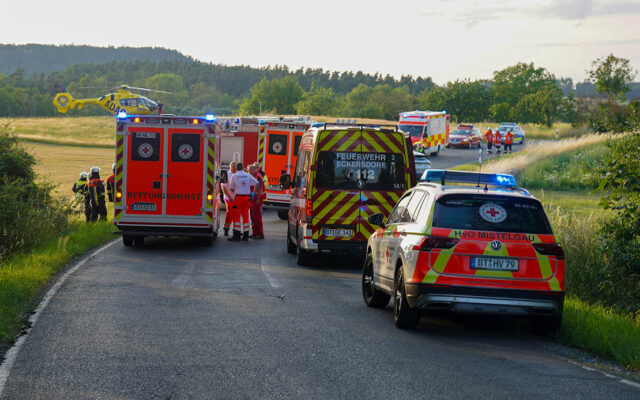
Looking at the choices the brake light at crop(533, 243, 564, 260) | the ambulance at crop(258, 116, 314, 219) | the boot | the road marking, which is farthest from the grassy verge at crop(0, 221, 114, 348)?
the ambulance at crop(258, 116, 314, 219)

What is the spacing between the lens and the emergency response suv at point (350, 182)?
15711mm

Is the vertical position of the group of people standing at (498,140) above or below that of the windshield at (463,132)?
below

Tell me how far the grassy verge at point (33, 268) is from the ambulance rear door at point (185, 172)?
2163mm

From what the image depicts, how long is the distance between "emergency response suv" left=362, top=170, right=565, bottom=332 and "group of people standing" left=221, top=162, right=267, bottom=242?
11081 millimetres

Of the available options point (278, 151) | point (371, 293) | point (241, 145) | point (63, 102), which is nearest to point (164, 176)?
point (371, 293)

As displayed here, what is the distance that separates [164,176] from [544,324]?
1107cm

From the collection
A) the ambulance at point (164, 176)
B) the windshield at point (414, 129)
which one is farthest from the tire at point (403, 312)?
the windshield at point (414, 129)

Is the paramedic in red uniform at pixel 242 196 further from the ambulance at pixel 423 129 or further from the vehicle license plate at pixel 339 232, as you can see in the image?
the ambulance at pixel 423 129

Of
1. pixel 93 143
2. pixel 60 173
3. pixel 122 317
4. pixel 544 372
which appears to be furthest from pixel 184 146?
pixel 93 143

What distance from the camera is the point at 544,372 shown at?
7793 mm

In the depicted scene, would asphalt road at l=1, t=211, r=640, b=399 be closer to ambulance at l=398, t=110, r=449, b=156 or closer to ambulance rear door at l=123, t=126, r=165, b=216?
ambulance rear door at l=123, t=126, r=165, b=216

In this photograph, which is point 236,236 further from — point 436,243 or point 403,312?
point 436,243

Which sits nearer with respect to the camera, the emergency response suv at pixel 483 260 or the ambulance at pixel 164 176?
the emergency response suv at pixel 483 260

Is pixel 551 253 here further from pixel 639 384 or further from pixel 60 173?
pixel 60 173
